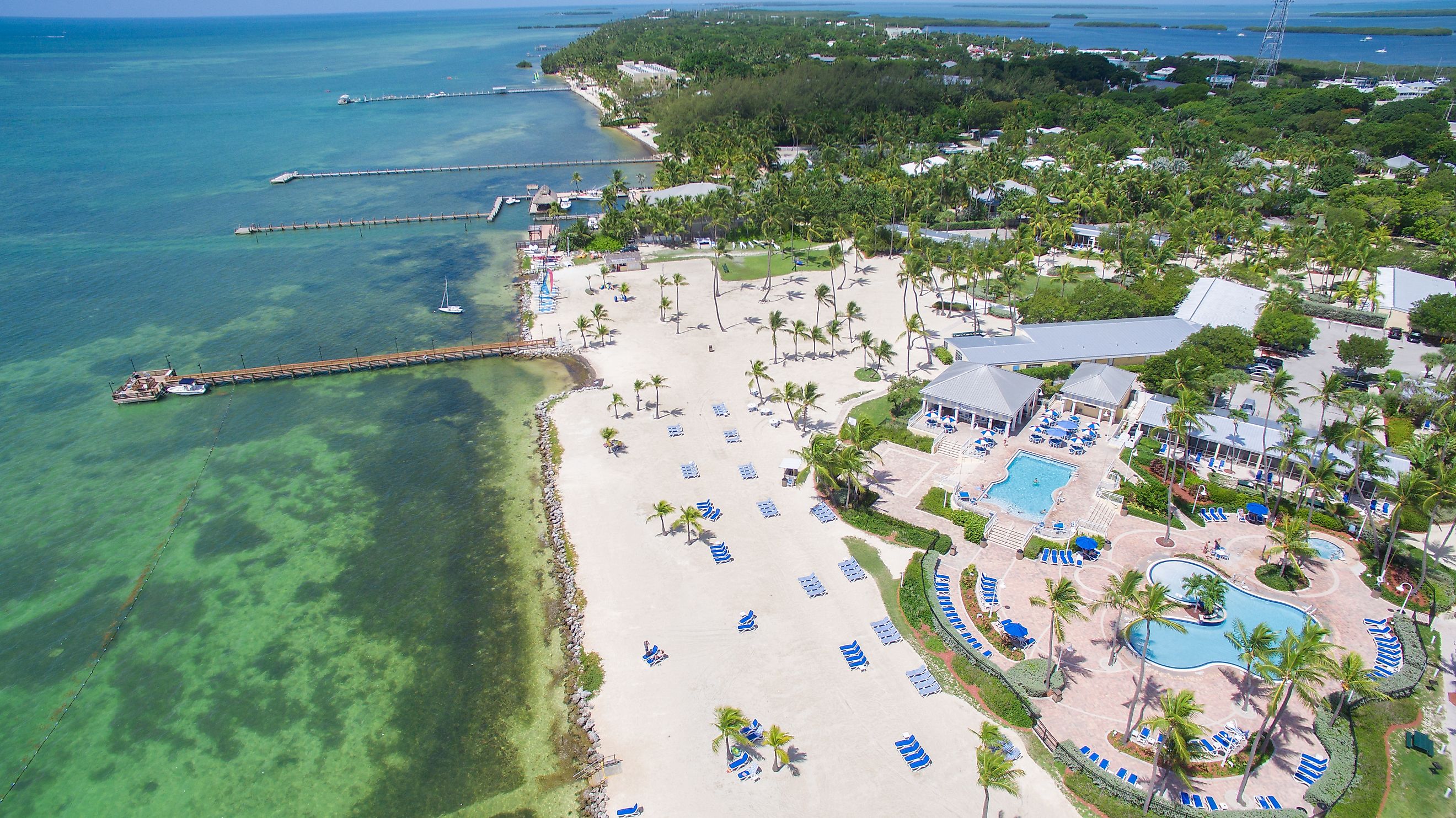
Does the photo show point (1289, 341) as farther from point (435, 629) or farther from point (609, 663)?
point (435, 629)

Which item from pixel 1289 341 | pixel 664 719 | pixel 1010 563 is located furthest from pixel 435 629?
pixel 1289 341

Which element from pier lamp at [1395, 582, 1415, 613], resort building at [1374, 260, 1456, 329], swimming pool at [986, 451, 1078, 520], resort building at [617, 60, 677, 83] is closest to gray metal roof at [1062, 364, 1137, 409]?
swimming pool at [986, 451, 1078, 520]

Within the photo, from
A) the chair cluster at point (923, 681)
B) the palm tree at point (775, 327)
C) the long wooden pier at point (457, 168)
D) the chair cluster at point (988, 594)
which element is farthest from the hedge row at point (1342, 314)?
the long wooden pier at point (457, 168)

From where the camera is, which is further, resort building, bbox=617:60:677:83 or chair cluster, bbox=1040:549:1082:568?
resort building, bbox=617:60:677:83

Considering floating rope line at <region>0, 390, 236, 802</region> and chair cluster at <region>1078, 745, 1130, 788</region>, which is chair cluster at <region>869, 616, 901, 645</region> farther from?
floating rope line at <region>0, 390, 236, 802</region>

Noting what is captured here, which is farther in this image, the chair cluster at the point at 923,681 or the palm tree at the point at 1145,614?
the chair cluster at the point at 923,681

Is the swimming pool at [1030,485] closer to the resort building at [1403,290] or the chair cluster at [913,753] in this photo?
the chair cluster at [913,753]
